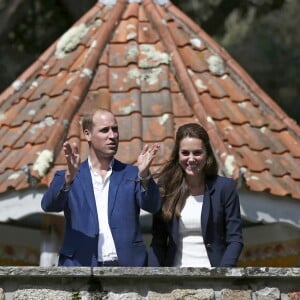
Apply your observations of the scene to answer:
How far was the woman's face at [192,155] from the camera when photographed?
791 cm

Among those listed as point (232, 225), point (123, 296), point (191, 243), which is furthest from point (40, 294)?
point (232, 225)

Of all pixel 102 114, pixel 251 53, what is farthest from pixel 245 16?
pixel 102 114

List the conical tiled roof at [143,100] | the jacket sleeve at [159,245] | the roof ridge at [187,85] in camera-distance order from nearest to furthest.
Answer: the jacket sleeve at [159,245] < the roof ridge at [187,85] < the conical tiled roof at [143,100]

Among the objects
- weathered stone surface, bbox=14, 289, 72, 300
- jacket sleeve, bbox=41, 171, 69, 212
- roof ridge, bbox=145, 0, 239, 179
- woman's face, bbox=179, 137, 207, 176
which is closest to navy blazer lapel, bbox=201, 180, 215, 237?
woman's face, bbox=179, 137, 207, 176

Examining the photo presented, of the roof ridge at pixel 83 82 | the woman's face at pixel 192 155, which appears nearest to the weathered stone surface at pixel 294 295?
the woman's face at pixel 192 155

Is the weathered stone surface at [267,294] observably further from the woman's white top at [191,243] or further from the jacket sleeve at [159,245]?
the jacket sleeve at [159,245]

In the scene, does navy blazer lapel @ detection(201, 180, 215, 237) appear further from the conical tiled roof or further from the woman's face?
the conical tiled roof

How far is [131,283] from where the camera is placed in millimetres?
7105

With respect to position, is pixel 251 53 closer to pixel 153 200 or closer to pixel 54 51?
pixel 54 51

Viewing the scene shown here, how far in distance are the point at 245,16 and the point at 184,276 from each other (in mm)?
10768

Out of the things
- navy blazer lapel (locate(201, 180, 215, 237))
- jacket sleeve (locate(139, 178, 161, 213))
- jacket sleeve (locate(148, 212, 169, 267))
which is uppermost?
jacket sleeve (locate(139, 178, 161, 213))

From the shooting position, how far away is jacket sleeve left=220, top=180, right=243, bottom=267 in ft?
25.8

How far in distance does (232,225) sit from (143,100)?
2903mm

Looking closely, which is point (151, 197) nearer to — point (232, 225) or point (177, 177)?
point (177, 177)
